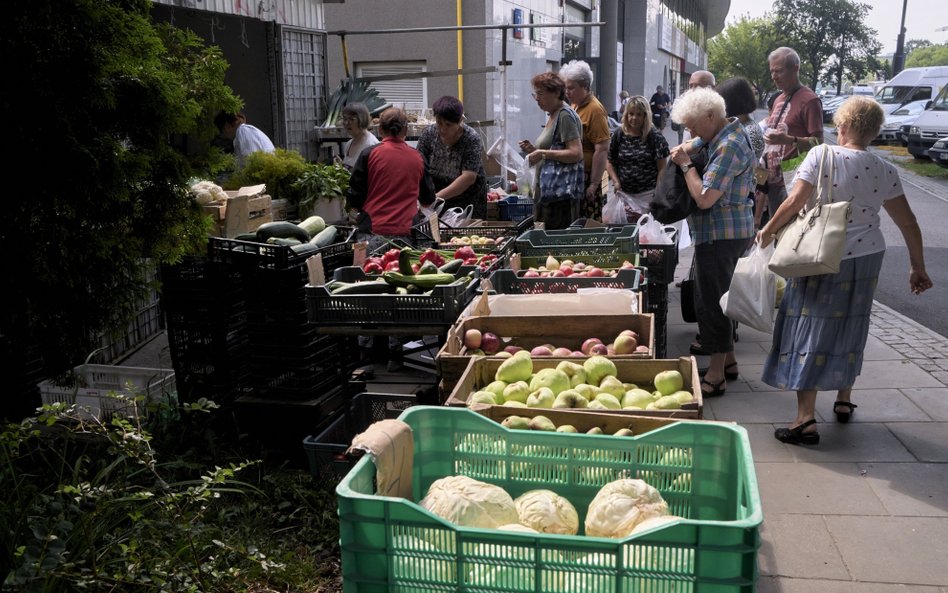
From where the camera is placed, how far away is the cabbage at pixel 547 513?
2.44 m

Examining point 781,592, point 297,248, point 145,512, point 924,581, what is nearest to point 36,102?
point 145,512

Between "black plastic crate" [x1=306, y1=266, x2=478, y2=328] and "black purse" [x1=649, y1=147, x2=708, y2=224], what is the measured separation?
2.09m

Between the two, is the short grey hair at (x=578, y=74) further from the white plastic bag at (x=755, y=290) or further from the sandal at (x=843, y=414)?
the sandal at (x=843, y=414)

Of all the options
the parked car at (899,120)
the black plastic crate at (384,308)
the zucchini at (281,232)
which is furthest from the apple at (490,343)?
the parked car at (899,120)

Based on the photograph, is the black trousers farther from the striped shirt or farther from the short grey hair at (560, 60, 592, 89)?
the short grey hair at (560, 60, 592, 89)

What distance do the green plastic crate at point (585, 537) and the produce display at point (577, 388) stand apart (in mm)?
733

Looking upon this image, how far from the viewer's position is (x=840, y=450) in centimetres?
536

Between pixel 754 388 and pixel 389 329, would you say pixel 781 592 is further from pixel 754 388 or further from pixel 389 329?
pixel 754 388

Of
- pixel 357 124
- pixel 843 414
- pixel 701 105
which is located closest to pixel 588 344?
pixel 701 105

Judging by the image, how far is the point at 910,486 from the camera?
4852 millimetres

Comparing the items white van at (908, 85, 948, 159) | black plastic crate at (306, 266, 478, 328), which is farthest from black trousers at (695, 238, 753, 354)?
white van at (908, 85, 948, 159)

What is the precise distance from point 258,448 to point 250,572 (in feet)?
5.32

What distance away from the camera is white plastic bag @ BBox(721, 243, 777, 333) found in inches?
220

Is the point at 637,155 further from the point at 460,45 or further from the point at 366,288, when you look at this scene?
the point at 460,45
